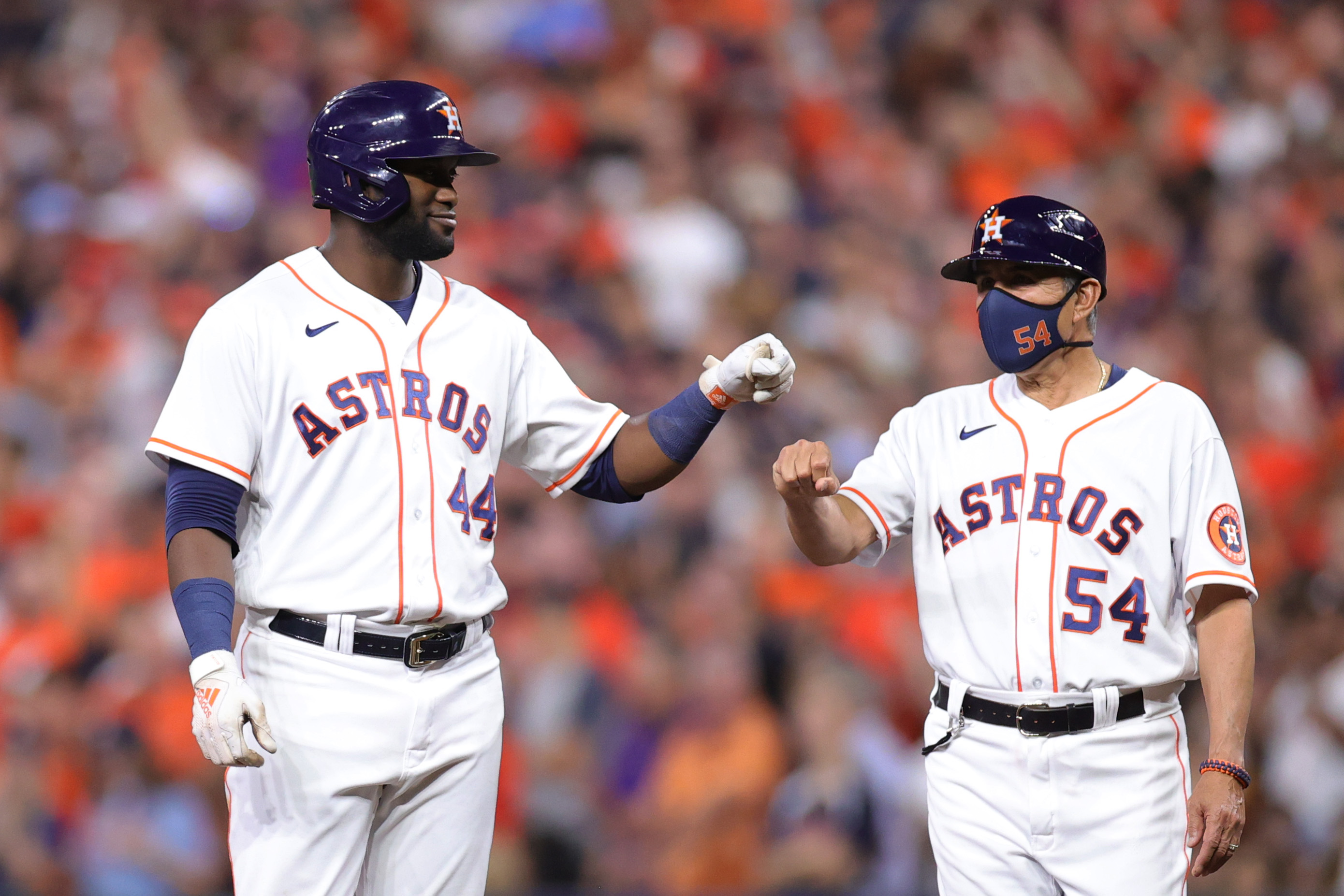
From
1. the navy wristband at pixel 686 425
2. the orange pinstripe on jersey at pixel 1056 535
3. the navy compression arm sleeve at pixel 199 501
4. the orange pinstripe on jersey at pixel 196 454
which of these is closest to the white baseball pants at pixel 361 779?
the navy compression arm sleeve at pixel 199 501

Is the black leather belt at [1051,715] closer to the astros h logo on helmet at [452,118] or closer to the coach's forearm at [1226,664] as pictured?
the coach's forearm at [1226,664]

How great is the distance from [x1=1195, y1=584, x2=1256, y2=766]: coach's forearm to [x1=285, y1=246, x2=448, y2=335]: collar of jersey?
5.86ft

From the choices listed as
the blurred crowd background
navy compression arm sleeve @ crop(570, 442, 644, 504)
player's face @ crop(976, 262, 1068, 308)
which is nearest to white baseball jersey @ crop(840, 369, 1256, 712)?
player's face @ crop(976, 262, 1068, 308)

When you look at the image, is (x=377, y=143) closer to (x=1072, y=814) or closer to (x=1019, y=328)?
(x=1019, y=328)

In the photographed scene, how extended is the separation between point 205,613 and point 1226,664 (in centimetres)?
206

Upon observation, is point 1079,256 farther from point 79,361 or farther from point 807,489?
point 79,361

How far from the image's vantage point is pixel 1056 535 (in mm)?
3029

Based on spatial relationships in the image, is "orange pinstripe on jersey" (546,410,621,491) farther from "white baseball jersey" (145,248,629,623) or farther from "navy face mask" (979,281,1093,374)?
"navy face mask" (979,281,1093,374)

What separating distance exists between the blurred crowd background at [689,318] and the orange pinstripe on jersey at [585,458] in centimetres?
234

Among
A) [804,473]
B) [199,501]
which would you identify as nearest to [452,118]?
[199,501]

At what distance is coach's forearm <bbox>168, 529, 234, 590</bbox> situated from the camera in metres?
2.75

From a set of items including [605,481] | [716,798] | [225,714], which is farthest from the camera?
[716,798]

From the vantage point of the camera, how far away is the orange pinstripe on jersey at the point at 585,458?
3287 mm

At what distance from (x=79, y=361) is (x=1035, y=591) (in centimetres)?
554
